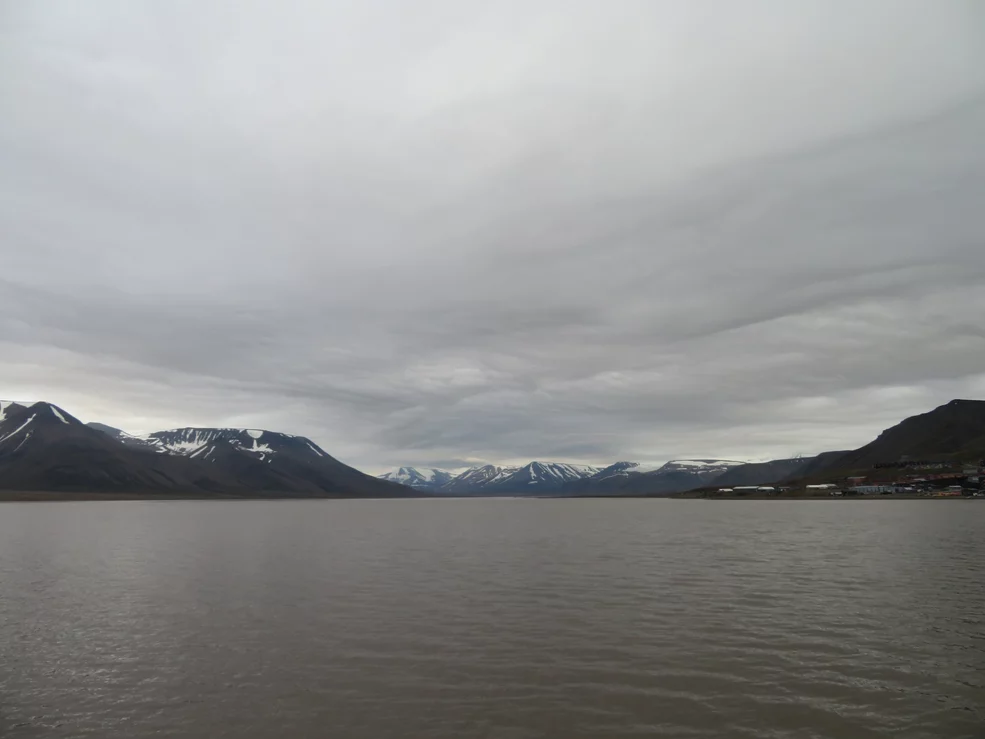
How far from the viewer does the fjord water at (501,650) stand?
19.1 meters

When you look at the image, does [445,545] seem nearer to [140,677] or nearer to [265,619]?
[265,619]

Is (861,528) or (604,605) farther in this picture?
(861,528)

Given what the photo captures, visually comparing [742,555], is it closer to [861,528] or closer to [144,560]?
[861,528]

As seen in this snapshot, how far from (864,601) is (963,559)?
88.1 feet

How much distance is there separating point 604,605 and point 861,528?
77485 mm

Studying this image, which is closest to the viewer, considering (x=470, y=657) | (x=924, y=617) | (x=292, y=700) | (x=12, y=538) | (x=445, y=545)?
(x=292, y=700)

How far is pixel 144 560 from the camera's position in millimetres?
61344

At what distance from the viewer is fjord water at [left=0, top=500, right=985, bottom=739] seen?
1911cm

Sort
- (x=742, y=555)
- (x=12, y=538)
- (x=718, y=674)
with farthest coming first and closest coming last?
(x=12, y=538) < (x=742, y=555) < (x=718, y=674)

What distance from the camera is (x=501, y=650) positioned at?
86.5 ft

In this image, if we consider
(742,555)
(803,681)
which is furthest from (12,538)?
(803,681)

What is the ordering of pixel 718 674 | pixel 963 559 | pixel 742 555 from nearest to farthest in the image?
pixel 718 674 → pixel 963 559 → pixel 742 555

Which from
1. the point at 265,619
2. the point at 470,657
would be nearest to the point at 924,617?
the point at 470,657

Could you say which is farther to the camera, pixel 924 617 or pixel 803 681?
pixel 924 617
